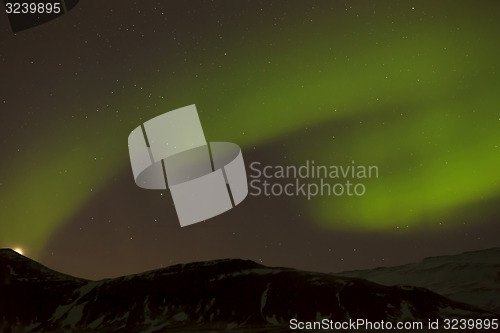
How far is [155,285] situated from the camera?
78.8 m

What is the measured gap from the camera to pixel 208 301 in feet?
241

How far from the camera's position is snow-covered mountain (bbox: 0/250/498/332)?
6281cm

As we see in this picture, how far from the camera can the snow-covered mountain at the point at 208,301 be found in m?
62.8

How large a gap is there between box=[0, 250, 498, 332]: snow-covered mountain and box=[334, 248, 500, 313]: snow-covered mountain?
2451cm

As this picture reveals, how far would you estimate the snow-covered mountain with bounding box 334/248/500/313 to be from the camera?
90188 millimetres

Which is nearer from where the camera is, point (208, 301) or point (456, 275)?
point (208, 301)

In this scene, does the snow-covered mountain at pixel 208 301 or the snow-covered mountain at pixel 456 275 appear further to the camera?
the snow-covered mountain at pixel 456 275

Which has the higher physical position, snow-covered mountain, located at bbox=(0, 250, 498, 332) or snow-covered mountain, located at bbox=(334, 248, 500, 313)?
snow-covered mountain, located at bbox=(0, 250, 498, 332)

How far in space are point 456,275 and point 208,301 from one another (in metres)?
63.5

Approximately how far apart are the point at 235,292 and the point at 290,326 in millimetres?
16078

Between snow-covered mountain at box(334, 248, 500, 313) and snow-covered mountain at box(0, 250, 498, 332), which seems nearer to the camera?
snow-covered mountain at box(0, 250, 498, 332)

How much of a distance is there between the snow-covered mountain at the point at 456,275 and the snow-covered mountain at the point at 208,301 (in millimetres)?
24513

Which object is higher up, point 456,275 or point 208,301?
point 208,301

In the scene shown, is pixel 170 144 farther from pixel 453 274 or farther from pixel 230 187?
pixel 453 274
